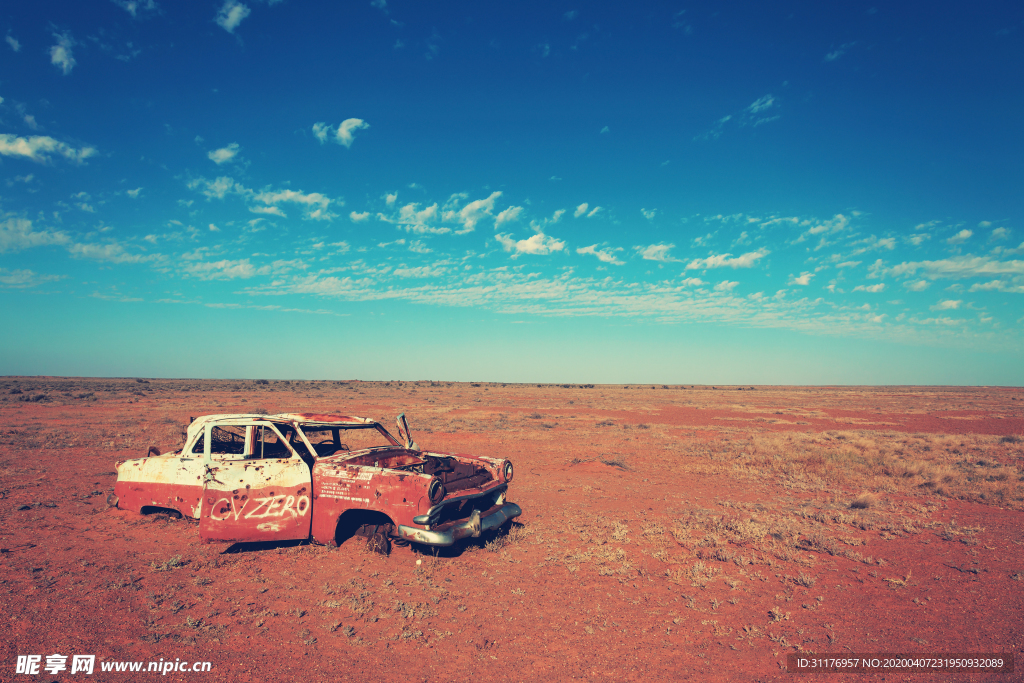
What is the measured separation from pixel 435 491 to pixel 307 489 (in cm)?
165

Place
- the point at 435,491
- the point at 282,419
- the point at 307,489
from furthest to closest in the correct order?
the point at 282,419 → the point at 307,489 → the point at 435,491

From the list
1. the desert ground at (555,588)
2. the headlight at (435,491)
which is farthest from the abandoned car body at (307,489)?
the desert ground at (555,588)

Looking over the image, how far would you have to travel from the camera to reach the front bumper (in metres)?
5.32

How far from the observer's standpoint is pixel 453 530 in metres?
5.48

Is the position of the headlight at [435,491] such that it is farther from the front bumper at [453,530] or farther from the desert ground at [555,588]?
the desert ground at [555,588]

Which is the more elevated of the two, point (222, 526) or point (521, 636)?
point (222, 526)

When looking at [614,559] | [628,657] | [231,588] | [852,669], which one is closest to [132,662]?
[231,588]

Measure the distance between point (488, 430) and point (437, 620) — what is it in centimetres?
1633

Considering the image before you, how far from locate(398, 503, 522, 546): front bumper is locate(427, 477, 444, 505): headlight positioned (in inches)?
11.8

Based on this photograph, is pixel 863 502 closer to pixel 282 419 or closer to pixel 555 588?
pixel 555 588

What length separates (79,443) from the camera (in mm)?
14453

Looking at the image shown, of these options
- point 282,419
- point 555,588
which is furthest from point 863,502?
point 282,419

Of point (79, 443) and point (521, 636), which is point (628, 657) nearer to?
point (521, 636)

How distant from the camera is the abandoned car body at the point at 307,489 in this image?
550cm
